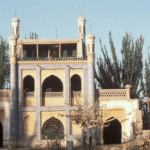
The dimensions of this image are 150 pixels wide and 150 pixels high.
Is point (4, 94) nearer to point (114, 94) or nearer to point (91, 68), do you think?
point (91, 68)

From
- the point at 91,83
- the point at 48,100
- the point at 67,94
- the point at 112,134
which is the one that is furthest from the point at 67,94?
the point at 112,134

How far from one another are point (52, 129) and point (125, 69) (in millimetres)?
10581

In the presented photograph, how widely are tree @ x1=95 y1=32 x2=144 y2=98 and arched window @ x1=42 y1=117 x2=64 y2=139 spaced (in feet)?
27.3

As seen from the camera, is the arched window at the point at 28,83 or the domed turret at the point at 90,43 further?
the arched window at the point at 28,83

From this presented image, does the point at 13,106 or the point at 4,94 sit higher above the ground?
the point at 4,94

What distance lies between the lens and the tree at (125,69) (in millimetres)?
37625

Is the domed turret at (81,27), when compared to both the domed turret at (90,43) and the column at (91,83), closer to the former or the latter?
the domed turret at (90,43)

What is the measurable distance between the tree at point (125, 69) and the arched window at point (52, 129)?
831cm

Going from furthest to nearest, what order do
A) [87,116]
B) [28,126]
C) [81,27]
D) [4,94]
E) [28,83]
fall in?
[81,27] < [28,83] < [4,94] < [28,126] < [87,116]

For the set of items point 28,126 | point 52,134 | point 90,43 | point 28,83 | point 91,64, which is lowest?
point 52,134

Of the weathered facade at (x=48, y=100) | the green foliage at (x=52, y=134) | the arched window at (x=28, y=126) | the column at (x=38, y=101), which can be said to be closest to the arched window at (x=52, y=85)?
the weathered facade at (x=48, y=100)

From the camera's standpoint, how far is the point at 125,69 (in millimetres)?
37750

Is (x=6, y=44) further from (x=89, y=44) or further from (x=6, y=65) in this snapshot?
(x=89, y=44)

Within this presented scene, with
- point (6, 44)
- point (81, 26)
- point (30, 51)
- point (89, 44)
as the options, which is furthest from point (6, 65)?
point (89, 44)
